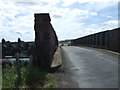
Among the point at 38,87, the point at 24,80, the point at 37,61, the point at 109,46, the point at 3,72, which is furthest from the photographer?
the point at 109,46

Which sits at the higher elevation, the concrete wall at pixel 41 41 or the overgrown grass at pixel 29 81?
the concrete wall at pixel 41 41

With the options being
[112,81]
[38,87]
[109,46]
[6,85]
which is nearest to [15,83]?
[6,85]

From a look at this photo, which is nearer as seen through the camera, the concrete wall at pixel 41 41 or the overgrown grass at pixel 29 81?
the overgrown grass at pixel 29 81

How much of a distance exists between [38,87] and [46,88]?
0.24 metres

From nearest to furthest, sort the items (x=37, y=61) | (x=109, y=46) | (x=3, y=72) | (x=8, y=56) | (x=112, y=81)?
(x=112, y=81) < (x=3, y=72) < (x=37, y=61) < (x=8, y=56) < (x=109, y=46)

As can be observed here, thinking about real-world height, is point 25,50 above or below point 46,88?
above

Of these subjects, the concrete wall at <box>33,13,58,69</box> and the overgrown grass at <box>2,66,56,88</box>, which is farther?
the concrete wall at <box>33,13,58,69</box>

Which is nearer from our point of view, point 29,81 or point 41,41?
point 29,81

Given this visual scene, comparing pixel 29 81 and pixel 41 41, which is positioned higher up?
pixel 41 41

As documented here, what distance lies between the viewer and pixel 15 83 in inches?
238

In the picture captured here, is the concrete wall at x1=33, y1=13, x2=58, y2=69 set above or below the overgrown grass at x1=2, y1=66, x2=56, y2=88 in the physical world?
above

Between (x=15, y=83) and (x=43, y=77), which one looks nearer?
(x=15, y=83)

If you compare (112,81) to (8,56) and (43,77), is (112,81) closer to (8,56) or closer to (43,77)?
(43,77)

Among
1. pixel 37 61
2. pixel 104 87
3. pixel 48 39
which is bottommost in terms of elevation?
pixel 104 87
